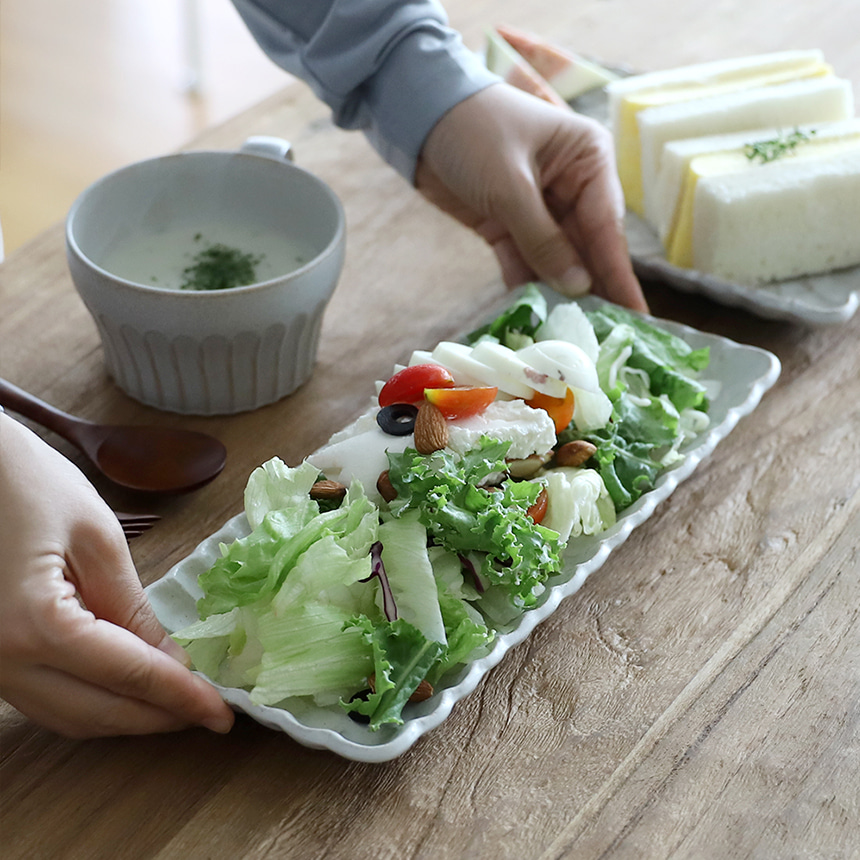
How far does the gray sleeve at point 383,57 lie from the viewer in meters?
1.76

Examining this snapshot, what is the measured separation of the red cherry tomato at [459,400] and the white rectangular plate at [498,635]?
20 cm

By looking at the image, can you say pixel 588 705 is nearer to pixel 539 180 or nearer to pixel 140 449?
pixel 140 449

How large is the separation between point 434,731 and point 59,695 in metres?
0.38

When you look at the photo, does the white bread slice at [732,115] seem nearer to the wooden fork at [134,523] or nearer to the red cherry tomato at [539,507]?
the red cherry tomato at [539,507]

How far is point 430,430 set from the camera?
4.07 ft

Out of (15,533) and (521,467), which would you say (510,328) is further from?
(15,533)

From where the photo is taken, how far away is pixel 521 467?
4.32ft

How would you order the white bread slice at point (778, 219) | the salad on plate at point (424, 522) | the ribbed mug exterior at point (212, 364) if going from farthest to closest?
the white bread slice at point (778, 219) < the ribbed mug exterior at point (212, 364) < the salad on plate at point (424, 522)

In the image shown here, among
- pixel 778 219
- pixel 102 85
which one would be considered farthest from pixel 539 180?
pixel 102 85

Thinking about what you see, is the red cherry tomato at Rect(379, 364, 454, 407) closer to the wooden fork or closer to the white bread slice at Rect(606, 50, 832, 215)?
the wooden fork

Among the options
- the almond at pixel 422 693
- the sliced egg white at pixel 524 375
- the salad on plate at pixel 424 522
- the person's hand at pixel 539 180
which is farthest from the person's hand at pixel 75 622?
the person's hand at pixel 539 180

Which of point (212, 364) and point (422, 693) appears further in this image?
point (212, 364)

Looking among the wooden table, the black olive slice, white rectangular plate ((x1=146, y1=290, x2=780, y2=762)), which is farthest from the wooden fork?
the black olive slice

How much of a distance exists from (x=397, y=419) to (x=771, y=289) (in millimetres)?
863
